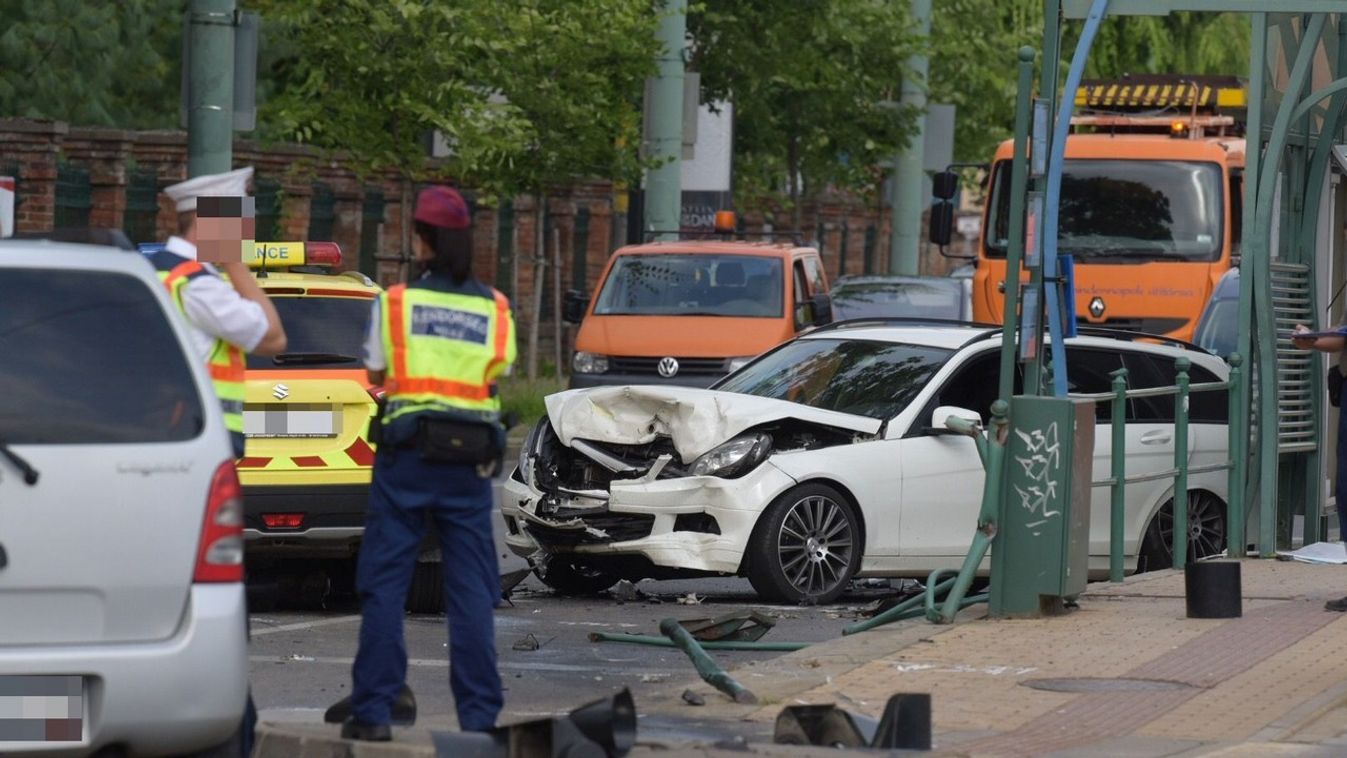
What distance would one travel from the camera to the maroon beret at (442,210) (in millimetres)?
7527

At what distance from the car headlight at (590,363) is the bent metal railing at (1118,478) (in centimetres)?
775

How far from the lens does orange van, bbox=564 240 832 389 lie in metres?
20.7

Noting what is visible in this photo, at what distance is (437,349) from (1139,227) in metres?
15.4

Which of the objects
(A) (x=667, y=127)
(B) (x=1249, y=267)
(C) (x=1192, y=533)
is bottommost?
(C) (x=1192, y=533)

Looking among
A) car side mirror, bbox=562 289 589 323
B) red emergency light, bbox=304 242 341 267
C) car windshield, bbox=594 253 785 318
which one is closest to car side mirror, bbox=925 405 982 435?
red emergency light, bbox=304 242 341 267

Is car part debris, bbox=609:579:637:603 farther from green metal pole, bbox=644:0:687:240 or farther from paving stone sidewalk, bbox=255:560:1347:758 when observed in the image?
green metal pole, bbox=644:0:687:240

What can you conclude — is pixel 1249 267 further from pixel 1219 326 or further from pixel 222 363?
pixel 222 363

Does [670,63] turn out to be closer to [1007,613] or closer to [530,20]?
[530,20]

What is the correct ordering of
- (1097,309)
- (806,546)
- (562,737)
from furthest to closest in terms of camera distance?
(1097,309) < (806,546) < (562,737)

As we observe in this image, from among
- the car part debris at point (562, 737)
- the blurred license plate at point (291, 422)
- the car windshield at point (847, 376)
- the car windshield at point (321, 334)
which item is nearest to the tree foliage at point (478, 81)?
the car windshield at point (847, 376)

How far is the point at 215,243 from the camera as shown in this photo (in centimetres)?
766

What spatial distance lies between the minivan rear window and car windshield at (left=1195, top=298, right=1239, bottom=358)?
13.6 meters

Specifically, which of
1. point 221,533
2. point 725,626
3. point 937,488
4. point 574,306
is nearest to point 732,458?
point 937,488

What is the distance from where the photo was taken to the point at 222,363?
7.50 meters
